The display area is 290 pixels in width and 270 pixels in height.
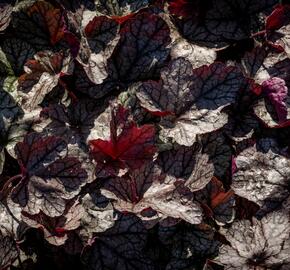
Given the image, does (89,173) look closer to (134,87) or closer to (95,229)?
(95,229)

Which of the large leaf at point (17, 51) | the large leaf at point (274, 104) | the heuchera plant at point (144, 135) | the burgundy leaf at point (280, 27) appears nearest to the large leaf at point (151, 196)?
the heuchera plant at point (144, 135)

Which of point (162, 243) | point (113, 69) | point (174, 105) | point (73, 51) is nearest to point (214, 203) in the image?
point (162, 243)

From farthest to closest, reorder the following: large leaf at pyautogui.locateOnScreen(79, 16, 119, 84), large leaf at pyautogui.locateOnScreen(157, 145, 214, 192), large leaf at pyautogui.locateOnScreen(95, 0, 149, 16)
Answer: large leaf at pyautogui.locateOnScreen(95, 0, 149, 16), large leaf at pyautogui.locateOnScreen(79, 16, 119, 84), large leaf at pyautogui.locateOnScreen(157, 145, 214, 192)

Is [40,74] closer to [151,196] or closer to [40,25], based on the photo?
[40,25]

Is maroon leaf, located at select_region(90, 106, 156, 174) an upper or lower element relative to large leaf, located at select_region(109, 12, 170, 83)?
lower

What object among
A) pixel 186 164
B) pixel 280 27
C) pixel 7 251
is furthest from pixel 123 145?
pixel 280 27

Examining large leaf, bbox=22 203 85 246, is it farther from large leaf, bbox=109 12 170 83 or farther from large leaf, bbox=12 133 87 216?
large leaf, bbox=109 12 170 83

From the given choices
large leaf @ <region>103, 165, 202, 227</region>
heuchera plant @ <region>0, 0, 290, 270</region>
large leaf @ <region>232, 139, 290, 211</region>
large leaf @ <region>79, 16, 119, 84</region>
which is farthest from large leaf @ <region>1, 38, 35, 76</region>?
large leaf @ <region>232, 139, 290, 211</region>
